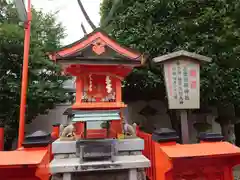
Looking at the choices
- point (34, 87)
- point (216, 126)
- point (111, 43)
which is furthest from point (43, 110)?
point (216, 126)

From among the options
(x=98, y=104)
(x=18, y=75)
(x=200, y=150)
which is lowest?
(x=200, y=150)

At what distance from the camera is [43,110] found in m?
10.5

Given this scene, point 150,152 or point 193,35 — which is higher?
point 193,35

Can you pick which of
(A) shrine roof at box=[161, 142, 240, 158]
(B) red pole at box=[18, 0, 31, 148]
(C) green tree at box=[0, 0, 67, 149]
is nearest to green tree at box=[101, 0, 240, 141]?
(C) green tree at box=[0, 0, 67, 149]

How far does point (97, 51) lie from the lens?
6.62m

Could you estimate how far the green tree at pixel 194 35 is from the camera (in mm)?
8438

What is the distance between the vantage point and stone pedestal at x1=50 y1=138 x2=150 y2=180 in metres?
5.36

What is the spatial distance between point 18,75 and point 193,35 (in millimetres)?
8331

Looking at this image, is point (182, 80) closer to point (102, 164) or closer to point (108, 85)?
point (108, 85)

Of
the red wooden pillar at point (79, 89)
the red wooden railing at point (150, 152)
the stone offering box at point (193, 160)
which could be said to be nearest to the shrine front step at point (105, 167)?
the red wooden railing at point (150, 152)

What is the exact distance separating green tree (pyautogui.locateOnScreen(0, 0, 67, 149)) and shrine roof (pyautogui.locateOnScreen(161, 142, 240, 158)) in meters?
6.77

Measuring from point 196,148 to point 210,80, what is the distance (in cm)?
441

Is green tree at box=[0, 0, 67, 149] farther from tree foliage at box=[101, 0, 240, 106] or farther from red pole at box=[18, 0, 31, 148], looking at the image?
tree foliage at box=[101, 0, 240, 106]

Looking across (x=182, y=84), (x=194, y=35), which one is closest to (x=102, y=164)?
(x=182, y=84)
